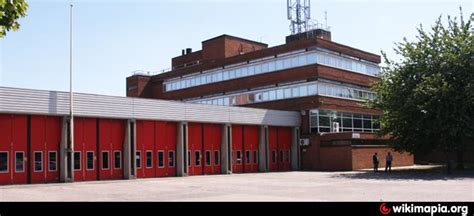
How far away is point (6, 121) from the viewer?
29.5 metres

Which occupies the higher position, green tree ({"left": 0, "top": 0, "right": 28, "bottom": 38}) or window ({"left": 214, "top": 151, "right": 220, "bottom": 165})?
green tree ({"left": 0, "top": 0, "right": 28, "bottom": 38})

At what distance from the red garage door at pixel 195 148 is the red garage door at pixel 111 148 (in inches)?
236

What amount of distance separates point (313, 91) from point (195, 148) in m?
13.9

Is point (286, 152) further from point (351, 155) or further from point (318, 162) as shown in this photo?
point (351, 155)

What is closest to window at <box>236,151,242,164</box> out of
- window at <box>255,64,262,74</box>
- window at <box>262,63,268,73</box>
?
window at <box>262,63,268,73</box>

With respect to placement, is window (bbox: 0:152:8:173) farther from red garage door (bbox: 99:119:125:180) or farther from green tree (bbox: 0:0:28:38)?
green tree (bbox: 0:0:28:38)

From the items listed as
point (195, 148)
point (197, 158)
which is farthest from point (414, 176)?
point (195, 148)

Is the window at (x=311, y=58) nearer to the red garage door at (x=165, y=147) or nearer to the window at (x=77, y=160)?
the red garage door at (x=165, y=147)

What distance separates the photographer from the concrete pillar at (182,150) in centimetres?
3825

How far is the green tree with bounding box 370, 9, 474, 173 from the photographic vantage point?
36.2m

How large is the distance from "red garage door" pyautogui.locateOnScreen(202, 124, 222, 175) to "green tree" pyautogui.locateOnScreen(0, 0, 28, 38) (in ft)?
96.1

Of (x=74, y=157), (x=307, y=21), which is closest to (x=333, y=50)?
(x=307, y=21)

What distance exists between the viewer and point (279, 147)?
47469mm

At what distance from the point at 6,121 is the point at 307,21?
37.8 m
